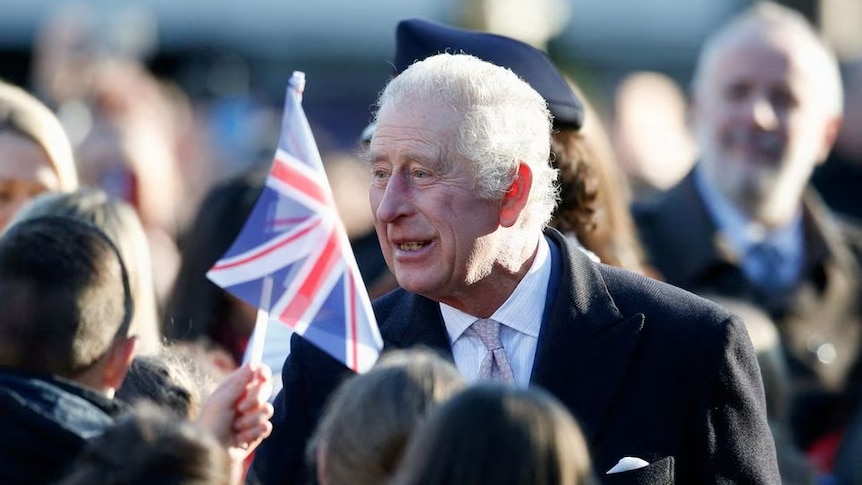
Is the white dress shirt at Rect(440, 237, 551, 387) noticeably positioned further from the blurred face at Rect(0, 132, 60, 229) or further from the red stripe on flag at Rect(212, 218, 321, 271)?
the blurred face at Rect(0, 132, 60, 229)

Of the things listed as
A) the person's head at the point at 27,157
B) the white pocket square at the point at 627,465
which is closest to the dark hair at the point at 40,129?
the person's head at the point at 27,157

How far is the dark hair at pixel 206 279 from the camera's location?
623 centimetres

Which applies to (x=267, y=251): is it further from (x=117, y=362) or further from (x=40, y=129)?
(x=40, y=129)

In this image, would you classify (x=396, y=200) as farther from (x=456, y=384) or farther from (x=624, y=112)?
(x=624, y=112)

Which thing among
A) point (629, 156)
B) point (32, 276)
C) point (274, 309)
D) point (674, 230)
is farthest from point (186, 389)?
point (629, 156)

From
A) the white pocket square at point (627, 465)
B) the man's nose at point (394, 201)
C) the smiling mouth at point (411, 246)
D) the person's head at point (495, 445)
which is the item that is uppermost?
the person's head at point (495, 445)

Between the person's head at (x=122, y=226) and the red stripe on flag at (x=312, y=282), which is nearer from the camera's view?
the red stripe on flag at (x=312, y=282)

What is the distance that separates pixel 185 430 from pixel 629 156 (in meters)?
7.65

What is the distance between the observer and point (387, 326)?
14.4ft

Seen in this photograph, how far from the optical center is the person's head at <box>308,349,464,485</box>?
3209 mm

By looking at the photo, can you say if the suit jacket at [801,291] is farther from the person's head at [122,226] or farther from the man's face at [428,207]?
the man's face at [428,207]

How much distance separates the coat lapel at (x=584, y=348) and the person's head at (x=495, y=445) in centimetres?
103

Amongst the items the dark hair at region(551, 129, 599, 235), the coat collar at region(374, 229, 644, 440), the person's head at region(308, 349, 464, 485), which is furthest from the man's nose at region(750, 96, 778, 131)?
the person's head at region(308, 349, 464, 485)

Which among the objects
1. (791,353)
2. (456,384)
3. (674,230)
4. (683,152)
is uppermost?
(456,384)
